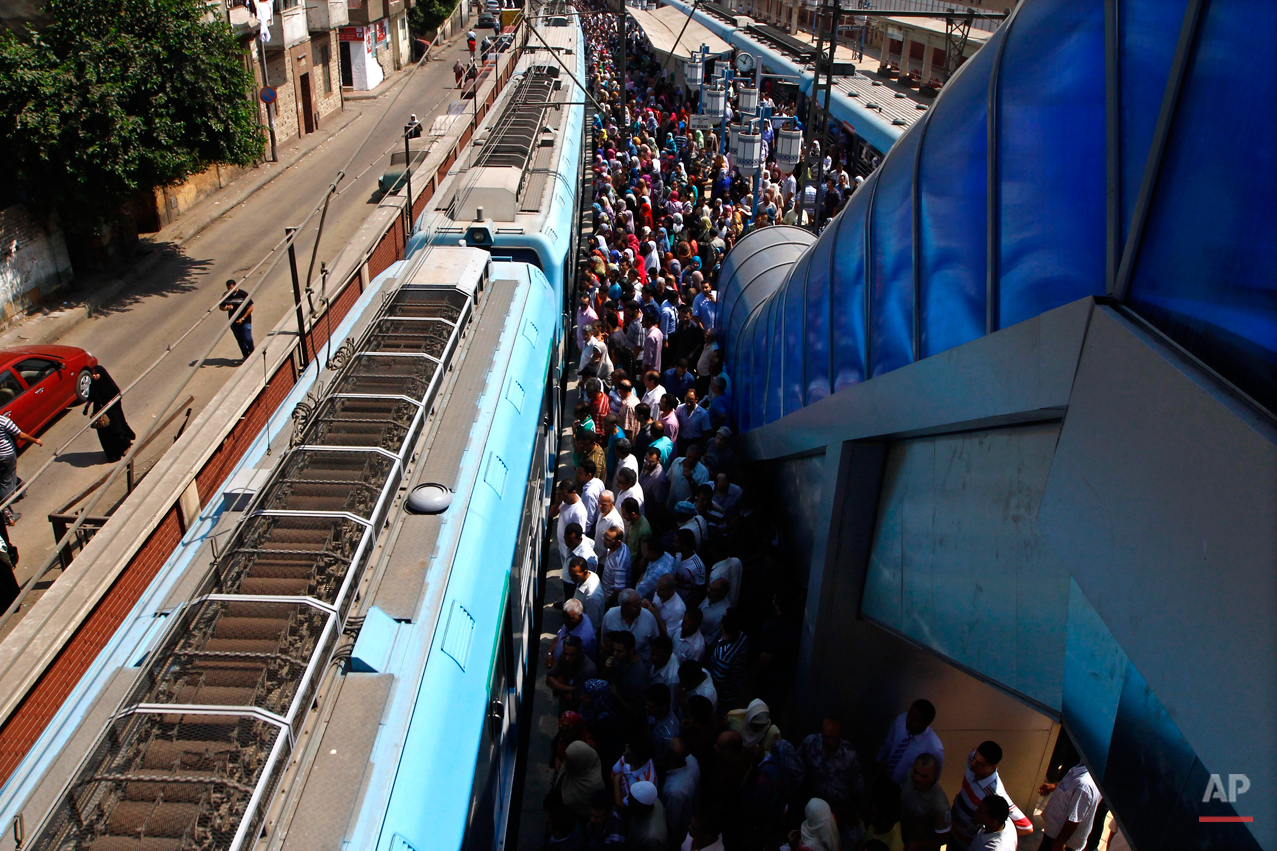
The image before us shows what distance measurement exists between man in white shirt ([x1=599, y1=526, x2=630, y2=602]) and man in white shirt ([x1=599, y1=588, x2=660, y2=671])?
59 centimetres

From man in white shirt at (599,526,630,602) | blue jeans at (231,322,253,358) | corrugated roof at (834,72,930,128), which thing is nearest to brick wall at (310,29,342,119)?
corrugated roof at (834,72,930,128)

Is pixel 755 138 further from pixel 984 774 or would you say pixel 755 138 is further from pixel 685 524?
pixel 984 774

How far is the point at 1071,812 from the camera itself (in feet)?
15.7

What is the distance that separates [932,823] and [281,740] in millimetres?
3360

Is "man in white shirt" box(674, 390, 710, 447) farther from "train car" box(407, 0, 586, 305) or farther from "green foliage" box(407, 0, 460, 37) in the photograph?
"green foliage" box(407, 0, 460, 37)

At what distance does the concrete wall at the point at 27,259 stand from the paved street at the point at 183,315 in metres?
0.60

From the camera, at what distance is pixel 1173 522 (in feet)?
6.79

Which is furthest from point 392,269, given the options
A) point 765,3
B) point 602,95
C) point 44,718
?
point 765,3

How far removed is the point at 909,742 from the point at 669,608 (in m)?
1.77

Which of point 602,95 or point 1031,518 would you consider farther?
point 602,95

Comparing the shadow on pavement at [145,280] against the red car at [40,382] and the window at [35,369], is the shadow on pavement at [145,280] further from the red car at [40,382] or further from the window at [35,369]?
the window at [35,369]

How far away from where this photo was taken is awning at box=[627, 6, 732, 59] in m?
32.0

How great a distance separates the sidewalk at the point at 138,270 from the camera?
14.4 metres
